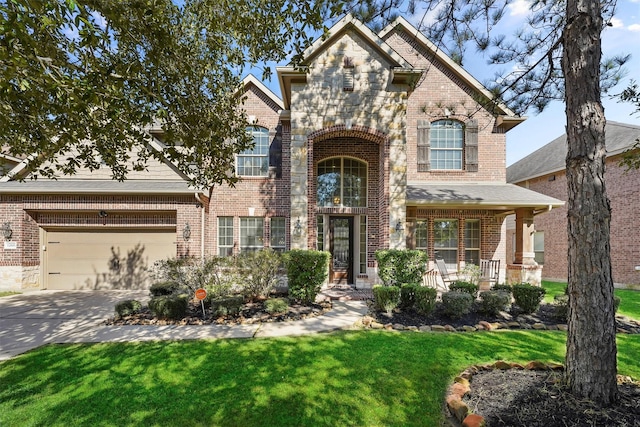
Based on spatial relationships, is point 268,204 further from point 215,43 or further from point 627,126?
point 627,126

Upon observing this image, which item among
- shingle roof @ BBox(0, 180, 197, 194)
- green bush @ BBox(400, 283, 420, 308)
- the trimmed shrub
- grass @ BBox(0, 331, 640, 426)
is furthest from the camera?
shingle roof @ BBox(0, 180, 197, 194)

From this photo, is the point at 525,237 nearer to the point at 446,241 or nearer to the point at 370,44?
the point at 446,241

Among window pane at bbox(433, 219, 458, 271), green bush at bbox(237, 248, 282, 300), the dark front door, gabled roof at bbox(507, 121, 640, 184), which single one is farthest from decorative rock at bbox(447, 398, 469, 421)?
gabled roof at bbox(507, 121, 640, 184)

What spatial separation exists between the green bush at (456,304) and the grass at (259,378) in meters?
0.82

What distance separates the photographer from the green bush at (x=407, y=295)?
6.71 m

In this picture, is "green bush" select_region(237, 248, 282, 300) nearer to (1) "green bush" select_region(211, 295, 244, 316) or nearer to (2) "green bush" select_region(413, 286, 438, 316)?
(1) "green bush" select_region(211, 295, 244, 316)

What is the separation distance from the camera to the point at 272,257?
25.1 ft

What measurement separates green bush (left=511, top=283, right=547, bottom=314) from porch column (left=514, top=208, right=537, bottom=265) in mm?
3602

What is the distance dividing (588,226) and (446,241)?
8.31m

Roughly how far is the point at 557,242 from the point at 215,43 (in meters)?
16.7

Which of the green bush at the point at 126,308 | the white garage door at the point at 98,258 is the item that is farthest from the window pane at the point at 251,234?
the green bush at the point at 126,308

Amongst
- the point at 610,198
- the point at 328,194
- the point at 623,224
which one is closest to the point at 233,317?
the point at 328,194

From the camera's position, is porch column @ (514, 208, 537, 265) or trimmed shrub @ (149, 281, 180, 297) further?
porch column @ (514, 208, 537, 265)

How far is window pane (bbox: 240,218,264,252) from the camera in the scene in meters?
10.7
